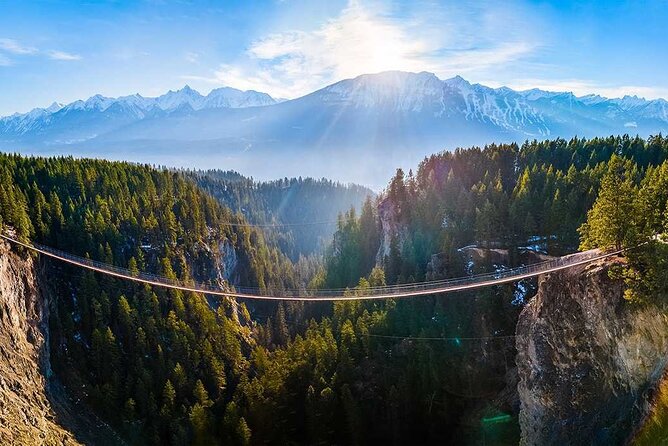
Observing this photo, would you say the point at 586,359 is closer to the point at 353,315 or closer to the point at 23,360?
the point at 353,315

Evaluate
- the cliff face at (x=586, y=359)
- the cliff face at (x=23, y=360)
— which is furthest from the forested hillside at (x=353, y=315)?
the cliff face at (x=23, y=360)

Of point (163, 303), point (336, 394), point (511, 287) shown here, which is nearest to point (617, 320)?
point (511, 287)

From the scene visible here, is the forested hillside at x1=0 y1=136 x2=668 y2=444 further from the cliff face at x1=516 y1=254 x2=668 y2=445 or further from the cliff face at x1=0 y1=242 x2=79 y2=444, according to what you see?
the cliff face at x1=0 y1=242 x2=79 y2=444

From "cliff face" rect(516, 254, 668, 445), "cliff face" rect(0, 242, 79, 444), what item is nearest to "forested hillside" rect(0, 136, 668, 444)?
"cliff face" rect(516, 254, 668, 445)

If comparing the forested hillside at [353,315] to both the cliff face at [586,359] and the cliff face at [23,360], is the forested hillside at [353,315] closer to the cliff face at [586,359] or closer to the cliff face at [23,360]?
the cliff face at [586,359]

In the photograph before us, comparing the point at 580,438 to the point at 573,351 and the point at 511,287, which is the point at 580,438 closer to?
the point at 573,351

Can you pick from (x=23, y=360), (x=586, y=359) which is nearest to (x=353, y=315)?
(x=586, y=359)
